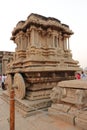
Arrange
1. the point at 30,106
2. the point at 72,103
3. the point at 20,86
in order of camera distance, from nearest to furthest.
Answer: the point at 72,103 → the point at 30,106 → the point at 20,86

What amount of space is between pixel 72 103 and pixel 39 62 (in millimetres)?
2197

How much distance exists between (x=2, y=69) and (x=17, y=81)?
42.5 ft

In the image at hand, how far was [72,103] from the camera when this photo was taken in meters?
3.27

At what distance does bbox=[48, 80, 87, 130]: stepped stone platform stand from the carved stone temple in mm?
808

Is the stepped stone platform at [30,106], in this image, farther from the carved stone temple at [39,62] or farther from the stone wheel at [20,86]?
the stone wheel at [20,86]

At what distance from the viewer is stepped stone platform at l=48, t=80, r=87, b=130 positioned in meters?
3.00

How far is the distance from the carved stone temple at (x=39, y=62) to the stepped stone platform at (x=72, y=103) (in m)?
0.81

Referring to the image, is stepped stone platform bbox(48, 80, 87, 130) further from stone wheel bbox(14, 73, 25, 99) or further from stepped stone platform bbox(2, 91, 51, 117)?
stone wheel bbox(14, 73, 25, 99)

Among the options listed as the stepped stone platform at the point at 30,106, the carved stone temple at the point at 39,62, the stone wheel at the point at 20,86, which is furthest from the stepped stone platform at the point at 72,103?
the stone wheel at the point at 20,86

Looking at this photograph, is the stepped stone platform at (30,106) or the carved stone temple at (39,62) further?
the carved stone temple at (39,62)

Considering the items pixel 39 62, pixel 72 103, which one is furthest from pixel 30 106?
pixel 39 62

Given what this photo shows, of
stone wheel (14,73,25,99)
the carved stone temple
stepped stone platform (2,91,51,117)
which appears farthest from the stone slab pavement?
stone wheel (14,73,25,99)

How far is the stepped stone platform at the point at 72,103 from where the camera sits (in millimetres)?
3002

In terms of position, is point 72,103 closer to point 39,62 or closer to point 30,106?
point 30,106
